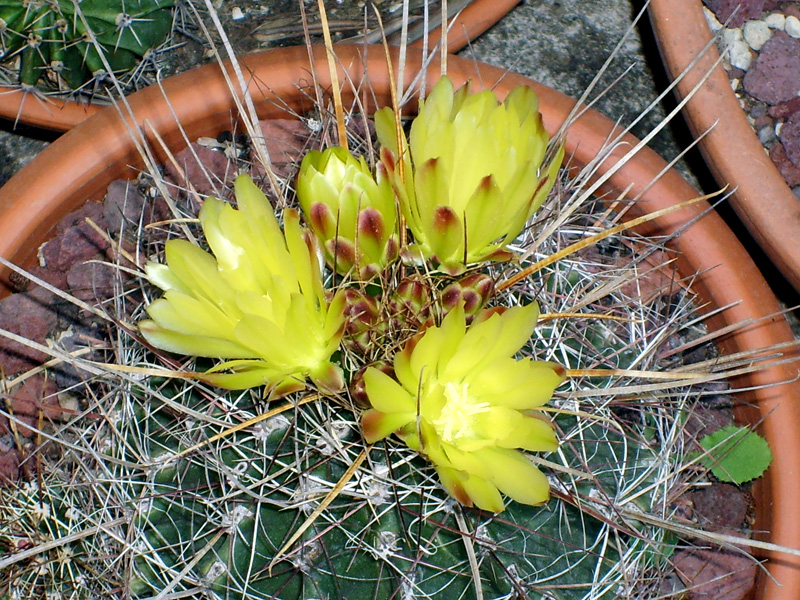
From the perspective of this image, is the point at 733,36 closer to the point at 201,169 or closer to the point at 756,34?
the point at 756,34

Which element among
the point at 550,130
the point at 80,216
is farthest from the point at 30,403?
the point at 550,130

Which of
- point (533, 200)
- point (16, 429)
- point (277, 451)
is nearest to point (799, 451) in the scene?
point (533, 200)

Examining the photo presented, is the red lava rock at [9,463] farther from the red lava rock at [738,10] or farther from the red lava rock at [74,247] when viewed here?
the red lava rock at [738,10]

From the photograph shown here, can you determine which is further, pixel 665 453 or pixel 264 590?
pixel 665 453

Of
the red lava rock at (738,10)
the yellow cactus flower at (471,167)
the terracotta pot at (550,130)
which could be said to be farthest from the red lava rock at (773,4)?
the yellow cactus flower at (471,167)

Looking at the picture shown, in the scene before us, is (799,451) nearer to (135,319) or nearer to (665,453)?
(665,453)

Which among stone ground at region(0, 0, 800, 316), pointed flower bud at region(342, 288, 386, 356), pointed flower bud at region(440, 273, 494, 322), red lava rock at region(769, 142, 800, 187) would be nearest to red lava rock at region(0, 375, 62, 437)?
pointed flower bud at region(342, 288, 386, 356)
